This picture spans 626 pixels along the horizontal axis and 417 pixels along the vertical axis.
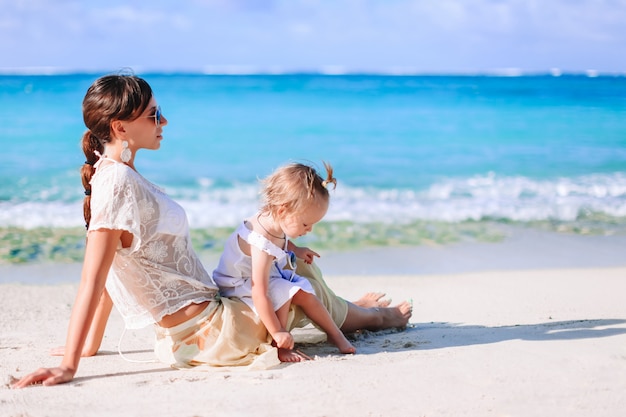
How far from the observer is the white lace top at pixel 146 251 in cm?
337

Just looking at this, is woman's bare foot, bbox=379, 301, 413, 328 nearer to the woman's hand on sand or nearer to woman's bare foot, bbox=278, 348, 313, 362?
woman's bare foot, bbox=278, 348, 313, 362

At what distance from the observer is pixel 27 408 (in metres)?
3.08

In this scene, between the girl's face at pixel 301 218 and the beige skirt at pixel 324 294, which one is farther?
the beige skirt at pixel 324 294

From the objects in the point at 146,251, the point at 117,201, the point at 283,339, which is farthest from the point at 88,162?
the point at 283,339

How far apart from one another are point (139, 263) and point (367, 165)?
40.8 feet

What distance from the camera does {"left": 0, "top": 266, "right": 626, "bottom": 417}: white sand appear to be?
121 inches

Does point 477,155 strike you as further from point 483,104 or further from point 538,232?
point 483,104

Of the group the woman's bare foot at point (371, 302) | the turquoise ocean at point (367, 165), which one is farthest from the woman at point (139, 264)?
the turquoise ocean at point (367, 165)

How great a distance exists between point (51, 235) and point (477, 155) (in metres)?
11.2

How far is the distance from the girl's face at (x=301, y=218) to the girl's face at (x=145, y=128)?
73 centimetres

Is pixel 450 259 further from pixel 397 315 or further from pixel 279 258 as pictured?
pixel 279 258

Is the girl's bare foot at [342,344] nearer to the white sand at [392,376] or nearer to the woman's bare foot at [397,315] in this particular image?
the white sand at [392,376]

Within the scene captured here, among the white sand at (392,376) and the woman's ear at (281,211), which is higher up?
the woman's ear at (281,211)

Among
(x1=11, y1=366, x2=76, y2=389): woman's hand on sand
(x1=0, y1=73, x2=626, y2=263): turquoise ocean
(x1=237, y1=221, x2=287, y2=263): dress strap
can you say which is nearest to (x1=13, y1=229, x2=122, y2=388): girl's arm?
(x1=11, y1=366, x2=76, y2=389): woman's hand on sand
